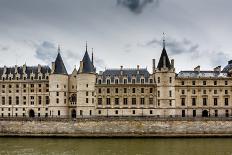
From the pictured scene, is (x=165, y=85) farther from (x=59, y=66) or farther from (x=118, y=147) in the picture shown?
(x=118, y=147)

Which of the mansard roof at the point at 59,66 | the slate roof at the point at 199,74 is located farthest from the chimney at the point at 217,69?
the mansard roof at the point at 59,66

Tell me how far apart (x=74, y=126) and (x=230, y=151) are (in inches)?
1094

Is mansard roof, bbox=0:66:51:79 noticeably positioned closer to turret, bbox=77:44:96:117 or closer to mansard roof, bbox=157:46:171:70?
turret, bbox=77:44:96:117

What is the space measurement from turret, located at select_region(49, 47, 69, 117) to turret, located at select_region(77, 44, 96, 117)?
3.84 metres

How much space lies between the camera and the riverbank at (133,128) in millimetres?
60781

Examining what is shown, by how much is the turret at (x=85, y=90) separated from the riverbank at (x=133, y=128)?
746 cm

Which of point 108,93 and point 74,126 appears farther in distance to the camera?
point 108,93

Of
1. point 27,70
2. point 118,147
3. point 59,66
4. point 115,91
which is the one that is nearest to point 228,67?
point 115,91

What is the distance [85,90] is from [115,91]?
6755 millimetres

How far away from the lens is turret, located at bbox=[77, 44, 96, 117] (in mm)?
69312

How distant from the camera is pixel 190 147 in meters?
47.5

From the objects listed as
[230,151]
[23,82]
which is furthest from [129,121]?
[23,82]

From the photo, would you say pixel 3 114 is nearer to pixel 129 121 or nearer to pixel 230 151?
pixel 129 121

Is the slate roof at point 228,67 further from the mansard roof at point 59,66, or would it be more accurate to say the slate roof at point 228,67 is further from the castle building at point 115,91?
the mansard roof at point 59,66
